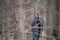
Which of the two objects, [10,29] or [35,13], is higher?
[35,13]

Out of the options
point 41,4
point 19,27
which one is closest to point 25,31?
point 19,27

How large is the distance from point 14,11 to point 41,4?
43 centimetres

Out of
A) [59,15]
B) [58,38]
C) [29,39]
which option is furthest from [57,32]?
[29,39]

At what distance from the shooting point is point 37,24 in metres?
2.61

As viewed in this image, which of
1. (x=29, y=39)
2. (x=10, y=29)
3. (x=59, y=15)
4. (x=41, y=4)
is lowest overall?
(x=29, y=39)

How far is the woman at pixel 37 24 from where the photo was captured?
2.60 meters

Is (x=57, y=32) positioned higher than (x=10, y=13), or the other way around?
(x=10, y=13)

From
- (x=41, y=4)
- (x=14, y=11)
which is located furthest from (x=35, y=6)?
(x=14, y=11)

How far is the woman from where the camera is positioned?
2.60m

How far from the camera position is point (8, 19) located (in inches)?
104

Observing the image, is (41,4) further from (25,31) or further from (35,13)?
(25,31)

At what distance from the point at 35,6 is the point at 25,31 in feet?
1.36

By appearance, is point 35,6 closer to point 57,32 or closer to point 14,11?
point 14,11

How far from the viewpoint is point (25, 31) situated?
2.60 metres
